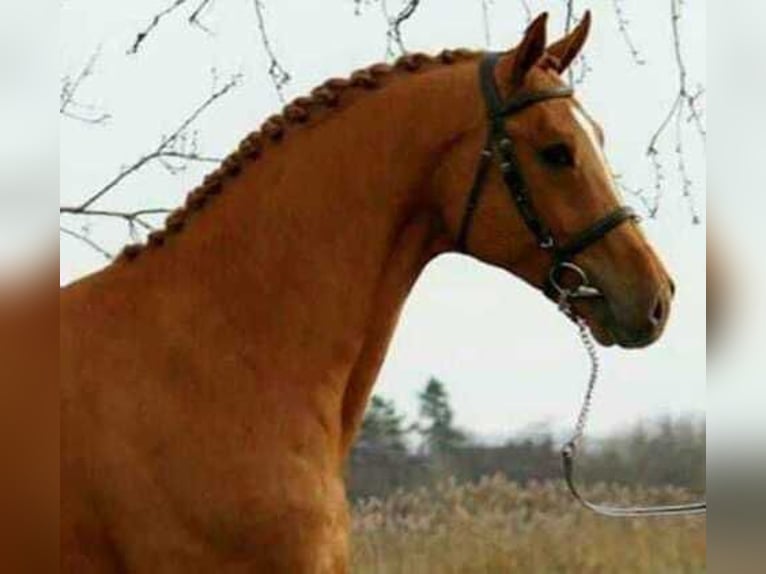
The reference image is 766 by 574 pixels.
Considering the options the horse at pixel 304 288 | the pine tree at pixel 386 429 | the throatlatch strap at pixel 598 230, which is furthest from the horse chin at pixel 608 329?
the pine tree at pixel 386 429

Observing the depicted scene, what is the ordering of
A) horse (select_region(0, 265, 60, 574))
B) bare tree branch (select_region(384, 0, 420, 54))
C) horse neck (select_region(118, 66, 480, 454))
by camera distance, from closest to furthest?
horse (select_region(0, 265, 60, 574)) → horse neck (select_region(118, 66, 480, 454)) → bare tree branch (select_region(384, 0, 420, 54))

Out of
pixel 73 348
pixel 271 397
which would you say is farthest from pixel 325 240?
pixel 73 348

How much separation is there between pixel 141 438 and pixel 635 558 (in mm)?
3199

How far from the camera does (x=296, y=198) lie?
109 inches

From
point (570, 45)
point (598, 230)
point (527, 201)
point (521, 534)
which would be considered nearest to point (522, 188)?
point (527, 201)

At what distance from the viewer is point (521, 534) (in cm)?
538

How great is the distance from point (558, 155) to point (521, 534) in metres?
2.88

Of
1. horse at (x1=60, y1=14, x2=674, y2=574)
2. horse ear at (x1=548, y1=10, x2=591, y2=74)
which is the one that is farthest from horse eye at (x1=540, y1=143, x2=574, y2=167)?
horse ear at (x1=548, y1=10, x2=591, y2=74)

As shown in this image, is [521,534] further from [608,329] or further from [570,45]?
[570,45]

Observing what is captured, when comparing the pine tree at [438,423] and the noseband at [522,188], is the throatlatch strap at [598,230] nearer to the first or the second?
the noseband at [522,188]

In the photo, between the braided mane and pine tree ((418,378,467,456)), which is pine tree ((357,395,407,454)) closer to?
pine tree ((418,378,467,456))

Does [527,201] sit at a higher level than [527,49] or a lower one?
lower

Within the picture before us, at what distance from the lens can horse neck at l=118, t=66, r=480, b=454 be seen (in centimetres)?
270

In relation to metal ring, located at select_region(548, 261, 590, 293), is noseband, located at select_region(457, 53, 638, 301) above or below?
above
